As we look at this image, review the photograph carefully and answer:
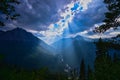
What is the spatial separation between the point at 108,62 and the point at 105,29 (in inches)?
466

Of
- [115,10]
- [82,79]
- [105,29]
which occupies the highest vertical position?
[115,10]

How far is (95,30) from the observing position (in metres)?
20.1

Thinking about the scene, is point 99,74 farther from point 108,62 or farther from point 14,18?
point 14,18

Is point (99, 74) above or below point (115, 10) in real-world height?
below

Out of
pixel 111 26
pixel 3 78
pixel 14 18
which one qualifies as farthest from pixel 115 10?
pixel 3 78

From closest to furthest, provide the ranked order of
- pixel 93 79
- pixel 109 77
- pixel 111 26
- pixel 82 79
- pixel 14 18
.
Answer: pixel 109 77 → pixel 93 79 → pixel 14 18 → pixel 111 26 → pixel 82 79

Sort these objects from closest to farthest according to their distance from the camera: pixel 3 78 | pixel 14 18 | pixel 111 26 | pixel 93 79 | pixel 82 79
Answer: pixel 3 78 < pixel 93 79 < pixel 14 18 < pixel 111 26 < pixel 82 79

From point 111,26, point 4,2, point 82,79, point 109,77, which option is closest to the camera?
point 109,77

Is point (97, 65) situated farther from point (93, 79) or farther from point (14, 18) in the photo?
point (14, 18)

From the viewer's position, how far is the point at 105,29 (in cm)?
1964

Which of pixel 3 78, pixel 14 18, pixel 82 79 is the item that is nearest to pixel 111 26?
pixel 14 18

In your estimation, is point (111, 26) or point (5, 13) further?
point (111, 26)

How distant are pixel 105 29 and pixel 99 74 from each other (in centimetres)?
1224

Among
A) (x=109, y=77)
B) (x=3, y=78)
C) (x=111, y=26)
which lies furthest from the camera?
(x=111, y=26)
